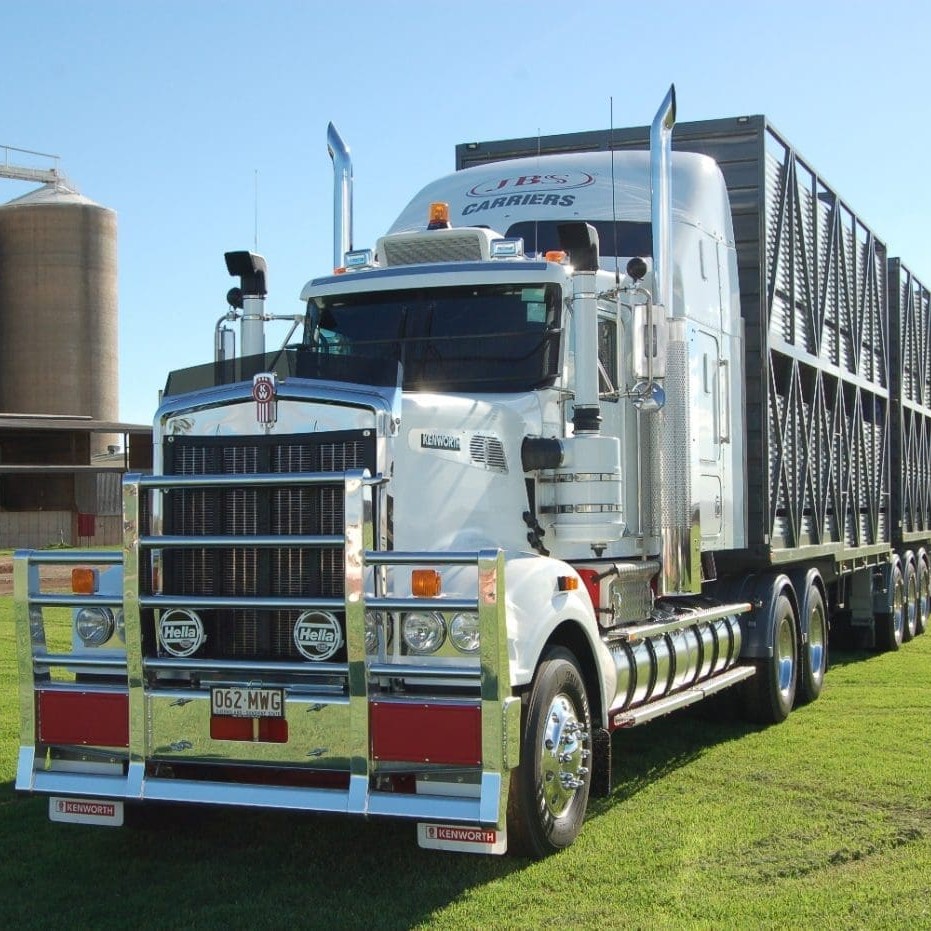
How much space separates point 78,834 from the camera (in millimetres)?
7098

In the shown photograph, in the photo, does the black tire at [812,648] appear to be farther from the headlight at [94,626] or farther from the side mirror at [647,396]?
the headlight at [94,626]

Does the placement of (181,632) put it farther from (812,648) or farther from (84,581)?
(812,648)

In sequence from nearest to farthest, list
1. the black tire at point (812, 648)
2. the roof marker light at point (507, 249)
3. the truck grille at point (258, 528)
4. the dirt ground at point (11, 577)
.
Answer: the truck grille at point (258, 528), the roof marker light at point (507, 249), the black tire at point (812, 648), the dirt ground at point (11, 577)

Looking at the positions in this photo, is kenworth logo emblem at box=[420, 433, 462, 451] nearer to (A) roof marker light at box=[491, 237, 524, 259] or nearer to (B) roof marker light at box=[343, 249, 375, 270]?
(A) roof marker light at box=[491, 237, 524, 259]

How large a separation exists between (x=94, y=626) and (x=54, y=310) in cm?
5482

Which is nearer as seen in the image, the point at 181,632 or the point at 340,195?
the point at 181,632

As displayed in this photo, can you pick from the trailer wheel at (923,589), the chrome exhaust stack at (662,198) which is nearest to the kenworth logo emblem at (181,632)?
the chrome exhaust stack at (662,198)

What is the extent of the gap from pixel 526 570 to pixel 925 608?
43.6ft

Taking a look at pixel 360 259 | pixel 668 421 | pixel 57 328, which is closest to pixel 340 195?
pixel 360 259

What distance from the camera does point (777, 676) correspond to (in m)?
10.5

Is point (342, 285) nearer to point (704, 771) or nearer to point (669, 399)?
point (669, 399)

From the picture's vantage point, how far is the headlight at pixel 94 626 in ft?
20.9

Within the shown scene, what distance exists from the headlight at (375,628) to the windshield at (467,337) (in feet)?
5.89

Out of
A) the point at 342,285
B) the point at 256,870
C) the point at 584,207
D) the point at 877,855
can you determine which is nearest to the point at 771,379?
the point at 584,207
